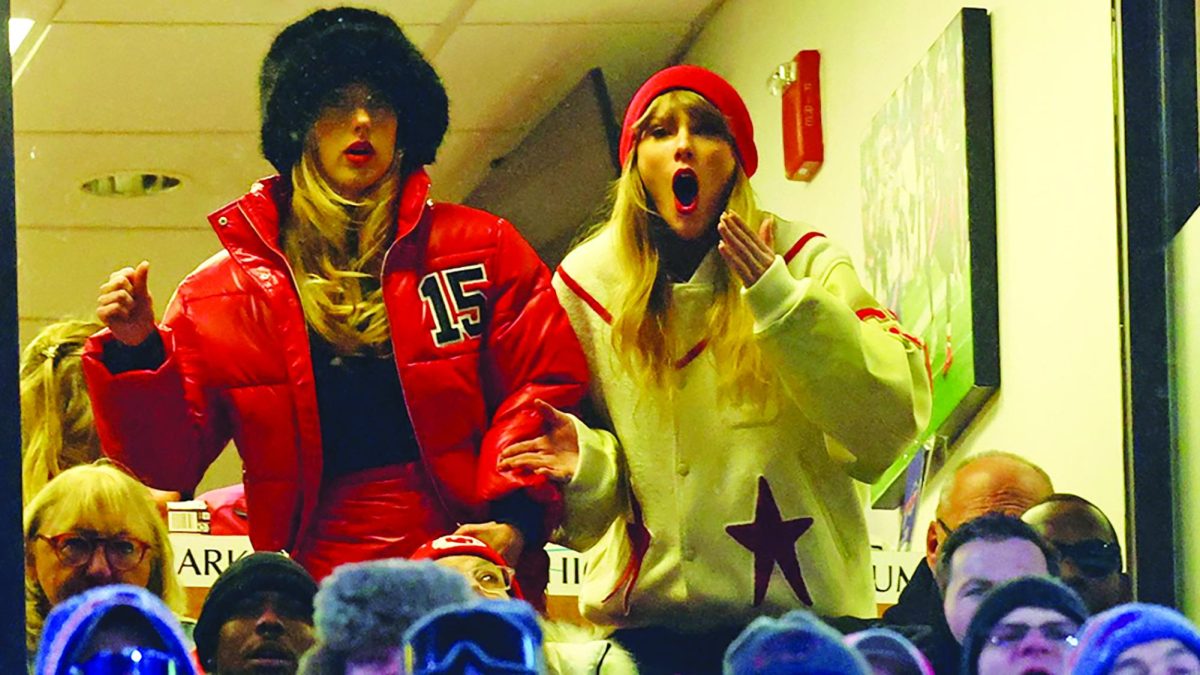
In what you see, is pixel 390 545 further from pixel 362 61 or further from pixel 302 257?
pixel 362 61

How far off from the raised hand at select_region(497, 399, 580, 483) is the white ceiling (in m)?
0.24

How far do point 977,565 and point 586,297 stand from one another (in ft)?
1.43

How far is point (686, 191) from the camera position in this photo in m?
1.97

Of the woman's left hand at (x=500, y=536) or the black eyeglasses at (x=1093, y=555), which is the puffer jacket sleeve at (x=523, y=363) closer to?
the woman's left hand at (x=500, y=536)

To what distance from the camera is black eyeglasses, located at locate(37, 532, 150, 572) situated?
174cm

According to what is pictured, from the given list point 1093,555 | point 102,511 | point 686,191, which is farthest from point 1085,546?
point 102,511

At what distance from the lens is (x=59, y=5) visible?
6.19 feet

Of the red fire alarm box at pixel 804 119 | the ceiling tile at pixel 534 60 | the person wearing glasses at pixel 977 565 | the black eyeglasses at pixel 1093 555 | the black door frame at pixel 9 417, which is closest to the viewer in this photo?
the black door frame at pixel 9 417

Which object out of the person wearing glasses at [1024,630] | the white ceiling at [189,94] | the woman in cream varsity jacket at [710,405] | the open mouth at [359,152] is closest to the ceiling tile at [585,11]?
the white ceiling at [189,94]

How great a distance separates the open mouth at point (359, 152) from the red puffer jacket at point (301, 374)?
2.1 inches

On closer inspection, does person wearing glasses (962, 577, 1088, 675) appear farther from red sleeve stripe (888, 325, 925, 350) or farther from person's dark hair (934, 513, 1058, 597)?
red sleeve stripe (888, 325, 925, 350)

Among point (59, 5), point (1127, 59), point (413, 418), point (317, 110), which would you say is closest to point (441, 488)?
point (413, 418)

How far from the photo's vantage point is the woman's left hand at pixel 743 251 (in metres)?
1.83

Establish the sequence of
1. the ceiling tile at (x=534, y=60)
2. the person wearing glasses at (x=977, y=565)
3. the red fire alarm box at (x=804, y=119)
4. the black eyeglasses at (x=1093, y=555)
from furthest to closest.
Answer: the red fire alarm box at (x=804, y=119)
the ceiling tile at (x=534, y=60)
the black eyeglasses at (x=1093, y=555)
the person wearing glasses at (x=977, y=565)
